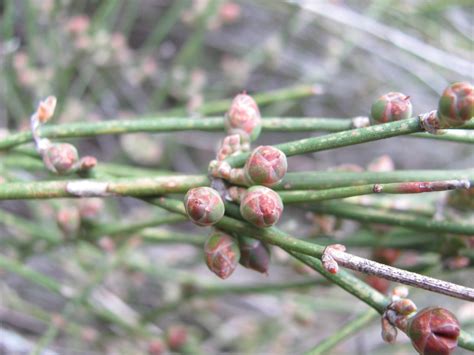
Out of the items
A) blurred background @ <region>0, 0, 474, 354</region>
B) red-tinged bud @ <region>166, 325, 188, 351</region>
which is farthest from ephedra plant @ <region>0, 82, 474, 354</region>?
red-tinged bud @ <region>166, 325, 188, 351</region>

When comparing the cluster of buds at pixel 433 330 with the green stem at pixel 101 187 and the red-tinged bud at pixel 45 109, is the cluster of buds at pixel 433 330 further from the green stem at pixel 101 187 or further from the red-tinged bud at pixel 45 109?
the red-tinged bud at pixel 45 109

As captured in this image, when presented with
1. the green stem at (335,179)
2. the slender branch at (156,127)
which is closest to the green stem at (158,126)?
the slender branch at (156,127)

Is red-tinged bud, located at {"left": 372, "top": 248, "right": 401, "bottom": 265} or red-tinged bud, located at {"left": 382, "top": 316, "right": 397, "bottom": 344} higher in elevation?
red-tinged bud, located at {"left": 372, "top": 248, "right": 401, "bottom": 265}

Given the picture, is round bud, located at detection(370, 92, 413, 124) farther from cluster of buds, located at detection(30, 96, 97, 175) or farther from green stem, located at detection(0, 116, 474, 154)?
cluster of buds, located at detection(30, 96, 97, 175)

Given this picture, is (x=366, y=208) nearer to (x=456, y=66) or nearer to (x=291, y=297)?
(x=291, y=297)

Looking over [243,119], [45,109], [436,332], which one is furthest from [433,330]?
[45,109]
